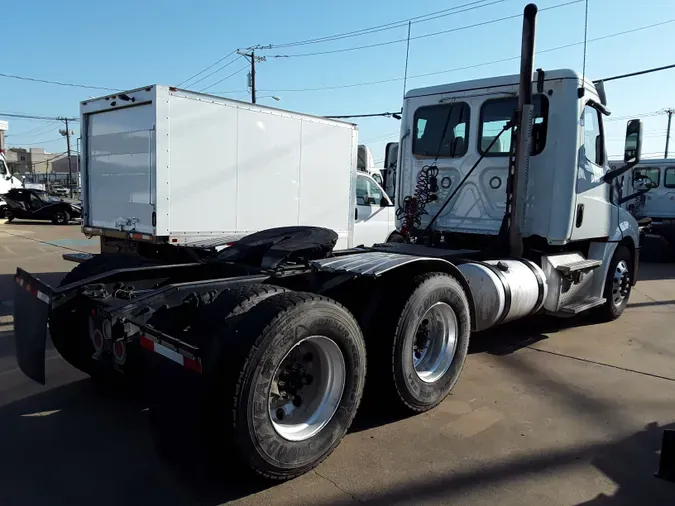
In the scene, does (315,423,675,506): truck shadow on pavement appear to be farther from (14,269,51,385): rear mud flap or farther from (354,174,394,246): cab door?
(354,174,394,246): cab door

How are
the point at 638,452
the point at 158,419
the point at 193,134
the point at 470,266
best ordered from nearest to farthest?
the point at 158,419 → the point at 638,452 → the point at 470,266 → the point at 193,134

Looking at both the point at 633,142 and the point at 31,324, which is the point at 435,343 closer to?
the point at 31,324

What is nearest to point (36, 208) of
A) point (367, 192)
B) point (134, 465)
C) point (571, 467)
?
point (367, 192)

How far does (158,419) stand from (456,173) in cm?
493

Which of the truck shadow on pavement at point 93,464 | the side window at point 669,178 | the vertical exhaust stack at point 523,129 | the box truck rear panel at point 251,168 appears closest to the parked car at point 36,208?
the box truck rear panel at point 251,168

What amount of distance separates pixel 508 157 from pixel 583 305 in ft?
6.62

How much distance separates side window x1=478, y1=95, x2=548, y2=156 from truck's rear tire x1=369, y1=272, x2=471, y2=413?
8.36 ft

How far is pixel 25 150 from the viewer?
12162 centimetres

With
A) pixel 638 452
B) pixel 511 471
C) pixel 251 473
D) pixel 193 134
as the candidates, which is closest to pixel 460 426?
pixel 511 471

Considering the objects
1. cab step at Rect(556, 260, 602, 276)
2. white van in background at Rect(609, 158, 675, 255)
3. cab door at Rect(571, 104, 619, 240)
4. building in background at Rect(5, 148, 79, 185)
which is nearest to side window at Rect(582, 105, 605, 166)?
cab door at Rect(571, 104, 619, 240)

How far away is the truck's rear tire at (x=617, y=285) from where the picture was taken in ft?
24.3

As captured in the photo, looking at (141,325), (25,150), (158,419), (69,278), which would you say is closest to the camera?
(158,419)

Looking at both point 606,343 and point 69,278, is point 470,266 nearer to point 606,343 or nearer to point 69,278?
point 606,343

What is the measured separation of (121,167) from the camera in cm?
802
